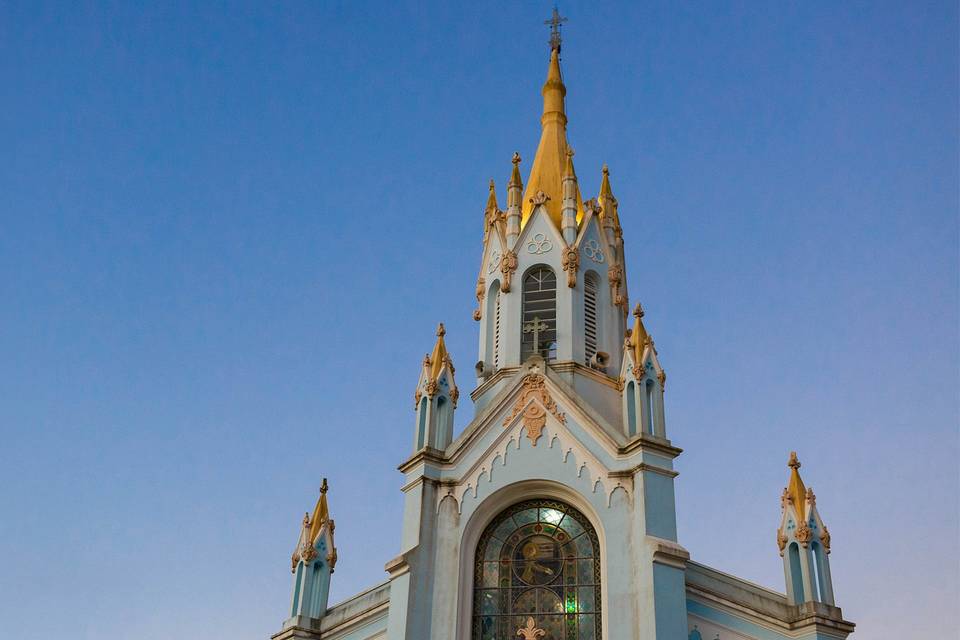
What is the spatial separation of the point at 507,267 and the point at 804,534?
399 inches

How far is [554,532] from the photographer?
24172 mm

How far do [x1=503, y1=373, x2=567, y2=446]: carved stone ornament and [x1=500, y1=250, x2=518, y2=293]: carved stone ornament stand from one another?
402 centimetres

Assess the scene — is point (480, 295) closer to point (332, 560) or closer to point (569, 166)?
point (569, 166)

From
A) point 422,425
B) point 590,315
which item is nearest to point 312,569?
point 422,425

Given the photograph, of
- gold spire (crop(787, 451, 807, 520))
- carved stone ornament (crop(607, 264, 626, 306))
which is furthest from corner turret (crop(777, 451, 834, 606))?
carved stone ornament (crop(607, 264, 626, 306))

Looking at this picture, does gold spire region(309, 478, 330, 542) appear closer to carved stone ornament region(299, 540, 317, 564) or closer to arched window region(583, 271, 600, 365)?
carved stone ornament region(299, 540, 317, 564)

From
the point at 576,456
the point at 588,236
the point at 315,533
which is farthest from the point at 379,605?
the point at 588,236

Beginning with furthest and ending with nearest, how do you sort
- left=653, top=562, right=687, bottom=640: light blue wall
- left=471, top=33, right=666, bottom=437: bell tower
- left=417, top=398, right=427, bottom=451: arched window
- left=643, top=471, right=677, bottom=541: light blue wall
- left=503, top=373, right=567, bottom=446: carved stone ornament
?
left=471, top=33, right=666, bottom=437: bell tower
left=417, top=398, right=427, bottom=451: arched window
left=503, top=373, right=567, bottom=446: carved stone ornament
left=643, top=471, right=677, bottom=541: light blue wall
left=653, top=562, right=687, bottom=640: light blue wall

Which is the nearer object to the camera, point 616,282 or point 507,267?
point 507,267

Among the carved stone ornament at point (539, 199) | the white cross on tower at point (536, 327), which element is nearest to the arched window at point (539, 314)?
the white cross on tower at point (536, 327)

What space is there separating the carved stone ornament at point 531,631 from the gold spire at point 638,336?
6.23 m

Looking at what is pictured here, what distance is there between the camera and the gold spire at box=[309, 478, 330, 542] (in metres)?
26.2

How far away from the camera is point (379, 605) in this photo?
24469 millimetres

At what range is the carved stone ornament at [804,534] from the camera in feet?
78.2
